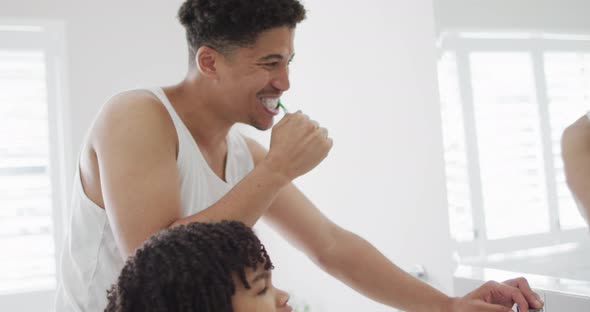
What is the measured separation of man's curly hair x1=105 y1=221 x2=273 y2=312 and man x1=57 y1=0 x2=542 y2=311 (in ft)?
0.67

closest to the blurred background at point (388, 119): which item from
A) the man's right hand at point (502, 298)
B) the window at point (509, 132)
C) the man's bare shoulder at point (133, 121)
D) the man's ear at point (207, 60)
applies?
the window at point (509, 132)

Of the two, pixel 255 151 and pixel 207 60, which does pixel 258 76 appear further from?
pixel 255 151

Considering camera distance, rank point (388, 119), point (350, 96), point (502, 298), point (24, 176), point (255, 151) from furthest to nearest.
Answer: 1. point (24, 176)
2. point (350, 96)
3. point (388, 119)
4. point (255, 151)
5. point (502, 298)

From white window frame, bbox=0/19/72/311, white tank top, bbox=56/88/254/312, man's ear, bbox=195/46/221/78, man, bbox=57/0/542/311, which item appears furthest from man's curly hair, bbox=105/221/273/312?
white window frame, bbox=0/19/72/311

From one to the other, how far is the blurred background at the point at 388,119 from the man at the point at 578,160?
2 centimetres

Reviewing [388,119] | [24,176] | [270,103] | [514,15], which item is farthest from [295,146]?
[24,176]

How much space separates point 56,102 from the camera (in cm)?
248

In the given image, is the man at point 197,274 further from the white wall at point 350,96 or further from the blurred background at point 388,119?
the white wall at point 350,96

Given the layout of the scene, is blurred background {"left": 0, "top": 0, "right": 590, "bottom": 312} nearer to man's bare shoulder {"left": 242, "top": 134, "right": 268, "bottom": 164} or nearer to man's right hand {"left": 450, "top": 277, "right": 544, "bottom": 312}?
man's right hand {"left": 450, "top": 277, "right": 544, "bottom": 312}

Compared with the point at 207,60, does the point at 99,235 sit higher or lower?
lower

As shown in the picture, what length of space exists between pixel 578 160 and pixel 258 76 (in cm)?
51

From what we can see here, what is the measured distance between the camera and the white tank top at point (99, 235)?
0.95m

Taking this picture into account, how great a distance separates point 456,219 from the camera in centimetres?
125

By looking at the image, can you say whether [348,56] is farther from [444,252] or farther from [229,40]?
[229,40]
